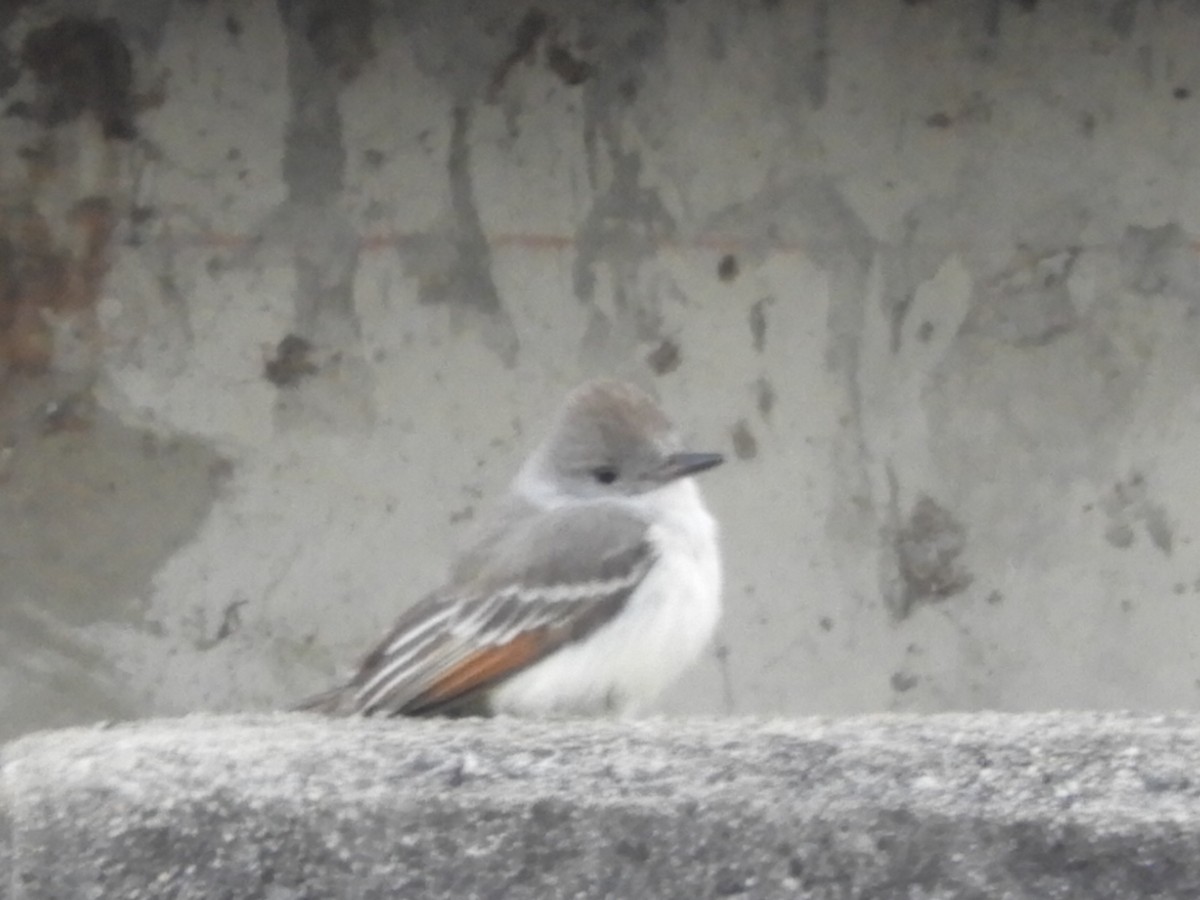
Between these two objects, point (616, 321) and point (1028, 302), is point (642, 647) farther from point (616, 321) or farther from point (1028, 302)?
point (1028, 302)

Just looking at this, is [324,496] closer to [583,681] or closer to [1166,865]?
[583,681]

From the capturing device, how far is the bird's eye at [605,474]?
438 centimetres

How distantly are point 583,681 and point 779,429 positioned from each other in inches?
56.1

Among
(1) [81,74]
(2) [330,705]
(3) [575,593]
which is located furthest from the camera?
(1) [81,74]

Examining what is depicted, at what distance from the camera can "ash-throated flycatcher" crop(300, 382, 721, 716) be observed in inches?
142

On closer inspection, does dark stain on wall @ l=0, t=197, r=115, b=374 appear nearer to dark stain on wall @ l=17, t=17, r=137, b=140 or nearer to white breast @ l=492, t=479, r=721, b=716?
dark stain on wall @ l=17, t=17, r=137, b=140

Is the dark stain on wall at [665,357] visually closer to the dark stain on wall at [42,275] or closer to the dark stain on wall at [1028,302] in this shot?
the dark stain on wall at [1028,302]

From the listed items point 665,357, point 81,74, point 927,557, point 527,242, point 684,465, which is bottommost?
point 927,557

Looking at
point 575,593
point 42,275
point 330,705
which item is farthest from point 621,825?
point 42,275

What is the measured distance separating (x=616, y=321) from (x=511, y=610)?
1.42 m

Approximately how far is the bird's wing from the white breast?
0.08 ft

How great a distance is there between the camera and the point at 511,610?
12.3 feet

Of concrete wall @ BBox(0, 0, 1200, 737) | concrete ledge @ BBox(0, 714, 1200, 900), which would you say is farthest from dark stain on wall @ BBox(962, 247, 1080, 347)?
concrete ledge @ BBox(0, 714, 1200, 900)

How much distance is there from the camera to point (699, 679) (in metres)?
→ 5.16
